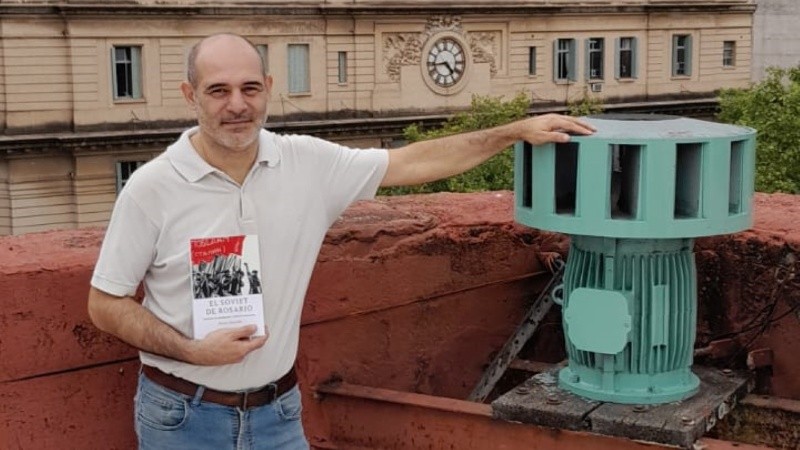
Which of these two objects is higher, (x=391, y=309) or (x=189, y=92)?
(x=189, y=92)

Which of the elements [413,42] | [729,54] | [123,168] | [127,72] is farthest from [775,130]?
[127,72]

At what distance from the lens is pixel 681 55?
42125 millimetres

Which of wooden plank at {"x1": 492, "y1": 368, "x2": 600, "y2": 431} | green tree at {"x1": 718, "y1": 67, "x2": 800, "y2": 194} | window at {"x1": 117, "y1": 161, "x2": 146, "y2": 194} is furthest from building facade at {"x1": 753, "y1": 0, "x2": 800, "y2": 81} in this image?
wooden plank at {"x1": 492, "y1": 368, "x2": 600, "y2": 431}

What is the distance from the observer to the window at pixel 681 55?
4169 cm

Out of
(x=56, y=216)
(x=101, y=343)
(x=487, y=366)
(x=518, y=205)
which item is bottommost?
(x=56, y=216)

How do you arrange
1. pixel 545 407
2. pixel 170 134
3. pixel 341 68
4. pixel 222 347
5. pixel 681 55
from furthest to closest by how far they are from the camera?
pixel 681 55, pixel 341 68, pixel 170 134, pixel 545 407, pixel 222 347

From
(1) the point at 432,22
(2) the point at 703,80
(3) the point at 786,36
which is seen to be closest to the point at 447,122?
(1) the point at 432,22

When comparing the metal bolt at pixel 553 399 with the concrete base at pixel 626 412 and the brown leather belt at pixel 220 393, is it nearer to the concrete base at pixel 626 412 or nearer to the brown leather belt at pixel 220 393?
the concrete base at pixel 626 412

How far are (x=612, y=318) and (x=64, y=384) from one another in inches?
62.1

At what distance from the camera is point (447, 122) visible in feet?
118

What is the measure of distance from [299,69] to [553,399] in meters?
31.3

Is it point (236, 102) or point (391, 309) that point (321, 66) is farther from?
point (236, 102)

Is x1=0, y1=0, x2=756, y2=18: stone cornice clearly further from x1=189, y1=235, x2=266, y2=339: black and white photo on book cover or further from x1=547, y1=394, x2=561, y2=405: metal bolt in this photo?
x1=189, y1=235, x2=266, y2=339: black and white photo on book cover

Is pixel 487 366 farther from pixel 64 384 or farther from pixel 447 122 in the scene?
pixel 447 122
